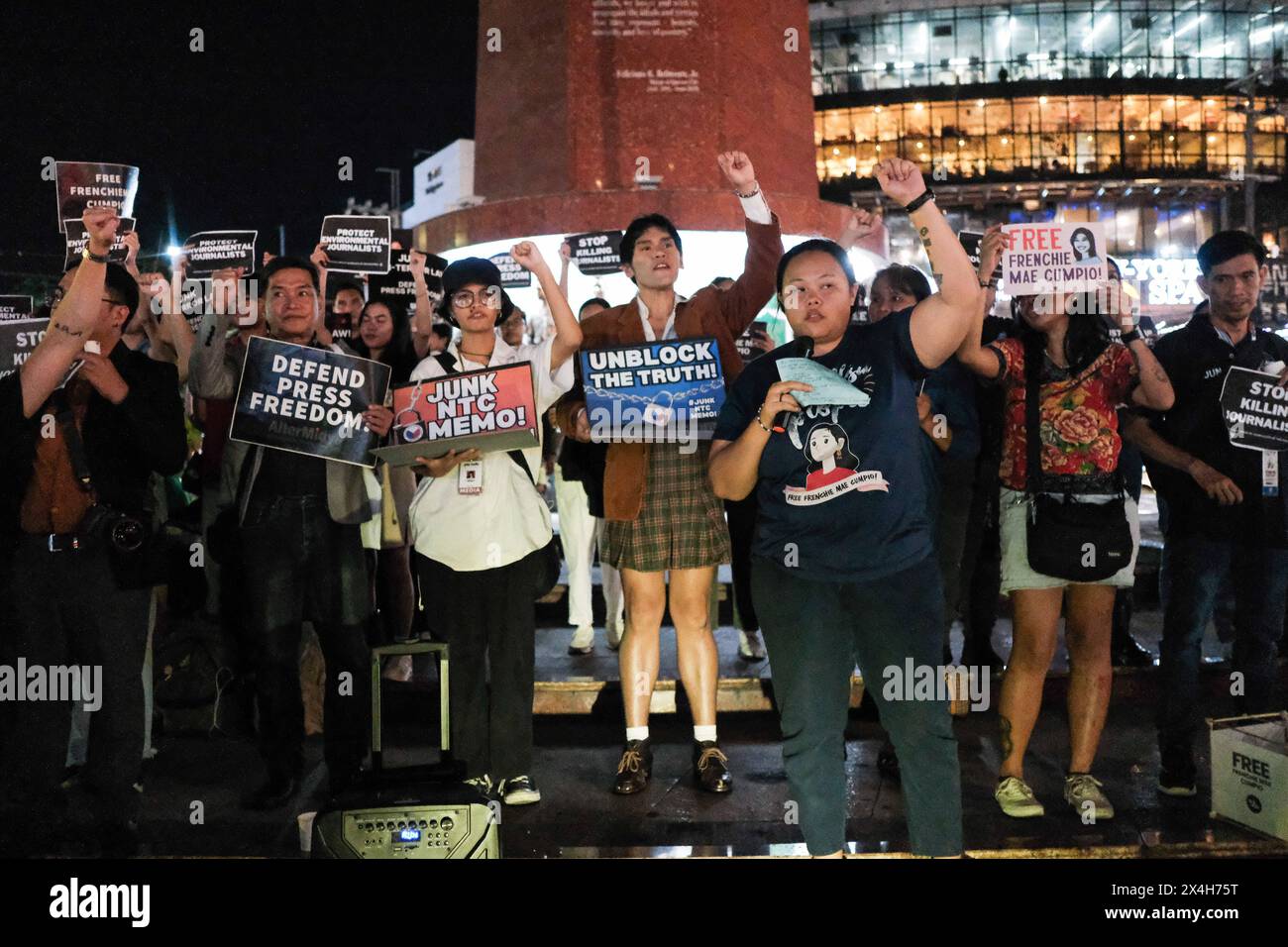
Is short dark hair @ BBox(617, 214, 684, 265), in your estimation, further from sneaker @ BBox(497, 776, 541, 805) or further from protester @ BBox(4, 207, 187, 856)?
sneaker @ BBox(497, 776, 541, 805)

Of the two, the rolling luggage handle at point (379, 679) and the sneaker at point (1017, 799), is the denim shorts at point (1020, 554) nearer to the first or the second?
the sneaker at point (1017, 799)

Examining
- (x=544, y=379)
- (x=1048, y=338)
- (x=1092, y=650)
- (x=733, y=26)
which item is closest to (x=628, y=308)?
(x=544, y=379)

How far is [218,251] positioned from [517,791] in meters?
4.28

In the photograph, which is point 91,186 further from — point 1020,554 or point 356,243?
point 1020,554

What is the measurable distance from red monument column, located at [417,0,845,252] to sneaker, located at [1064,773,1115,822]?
1064cm

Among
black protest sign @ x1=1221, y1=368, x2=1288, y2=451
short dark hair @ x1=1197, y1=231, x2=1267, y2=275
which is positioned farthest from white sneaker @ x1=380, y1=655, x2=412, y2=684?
short dark hair @ x1=1197, y1=231, x2=1267, y2=275

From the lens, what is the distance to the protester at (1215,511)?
4422mm

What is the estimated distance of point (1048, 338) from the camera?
4156mm

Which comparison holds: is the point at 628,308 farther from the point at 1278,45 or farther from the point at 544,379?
the point at 1278,45

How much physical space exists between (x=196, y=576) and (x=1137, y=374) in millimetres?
5146

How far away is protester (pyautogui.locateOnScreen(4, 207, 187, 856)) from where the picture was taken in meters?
3.98

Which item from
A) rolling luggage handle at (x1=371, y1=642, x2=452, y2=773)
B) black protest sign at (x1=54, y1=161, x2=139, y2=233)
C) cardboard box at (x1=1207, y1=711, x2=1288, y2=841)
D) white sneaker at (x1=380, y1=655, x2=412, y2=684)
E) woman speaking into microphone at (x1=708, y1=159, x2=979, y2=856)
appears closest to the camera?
woman speaking into microphone at (x1=708, y1=159, x2=979, y2=856)

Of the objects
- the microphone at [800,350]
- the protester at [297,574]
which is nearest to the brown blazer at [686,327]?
the protester at [297,574]

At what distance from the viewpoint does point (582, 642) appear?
6.48 m
